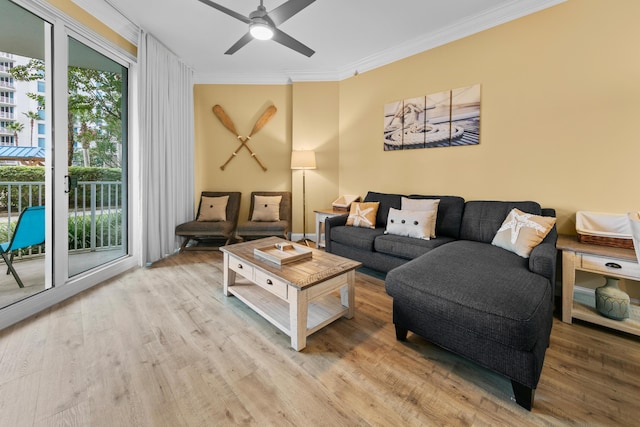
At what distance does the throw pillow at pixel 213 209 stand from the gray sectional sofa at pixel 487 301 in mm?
2815

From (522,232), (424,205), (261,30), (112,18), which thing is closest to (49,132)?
(112,18)

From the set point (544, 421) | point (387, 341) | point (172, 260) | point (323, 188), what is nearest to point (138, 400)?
point (387, 341)

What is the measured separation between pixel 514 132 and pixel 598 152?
64cm

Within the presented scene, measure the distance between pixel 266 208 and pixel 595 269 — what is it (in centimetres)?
357

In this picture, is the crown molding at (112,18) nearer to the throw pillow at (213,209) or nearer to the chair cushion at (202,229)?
the throw pillow at (213,209)

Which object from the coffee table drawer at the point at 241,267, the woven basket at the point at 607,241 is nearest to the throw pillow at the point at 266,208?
the coffee table drawer at the point at 241,267

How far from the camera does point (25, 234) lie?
2.23 meters

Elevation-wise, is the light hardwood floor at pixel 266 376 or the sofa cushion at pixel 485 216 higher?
the sofa cushion at pixel 485 216

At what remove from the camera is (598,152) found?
7.22ft

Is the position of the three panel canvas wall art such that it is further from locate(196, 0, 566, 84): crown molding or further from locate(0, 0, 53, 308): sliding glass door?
locate(0, 0, 53, 308): sliding glass door

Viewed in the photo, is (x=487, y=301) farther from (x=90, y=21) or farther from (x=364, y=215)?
(x=90, y=21)

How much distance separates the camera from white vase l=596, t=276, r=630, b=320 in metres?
1.76

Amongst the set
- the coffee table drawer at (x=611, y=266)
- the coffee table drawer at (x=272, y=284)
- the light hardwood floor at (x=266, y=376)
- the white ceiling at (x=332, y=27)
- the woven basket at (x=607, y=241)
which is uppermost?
the white ceiling at (x=332, y=27)

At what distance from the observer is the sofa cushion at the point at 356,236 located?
280cm
